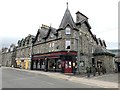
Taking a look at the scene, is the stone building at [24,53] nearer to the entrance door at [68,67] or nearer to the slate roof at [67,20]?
the slate roof at [67,20]

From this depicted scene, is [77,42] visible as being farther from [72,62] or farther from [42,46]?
[42,46]

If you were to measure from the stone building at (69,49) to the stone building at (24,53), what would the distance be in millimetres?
3209

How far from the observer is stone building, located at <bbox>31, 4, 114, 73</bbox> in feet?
105

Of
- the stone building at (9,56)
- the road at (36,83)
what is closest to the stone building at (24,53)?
the stone building at (9,56)

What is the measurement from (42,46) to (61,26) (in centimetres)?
811

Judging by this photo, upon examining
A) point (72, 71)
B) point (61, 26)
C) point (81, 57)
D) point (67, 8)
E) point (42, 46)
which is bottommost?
point (72, 71)

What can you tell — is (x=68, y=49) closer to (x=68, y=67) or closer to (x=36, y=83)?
(x=68, y=67)

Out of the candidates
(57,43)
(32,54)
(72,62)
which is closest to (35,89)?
(72,62)

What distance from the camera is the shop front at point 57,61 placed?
31.5 metres

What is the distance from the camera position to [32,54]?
4278cm

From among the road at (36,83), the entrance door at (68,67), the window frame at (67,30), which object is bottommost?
the road at (36,83)

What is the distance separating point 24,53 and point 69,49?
20502 mm

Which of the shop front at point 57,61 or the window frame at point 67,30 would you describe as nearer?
the shop front at point 57,61

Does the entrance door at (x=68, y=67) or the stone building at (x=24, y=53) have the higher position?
the stone building at (x=24, y=53)
